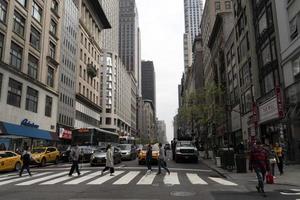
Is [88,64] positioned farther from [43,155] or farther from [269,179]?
[269,179]

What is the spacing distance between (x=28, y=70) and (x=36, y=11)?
8.83 meters

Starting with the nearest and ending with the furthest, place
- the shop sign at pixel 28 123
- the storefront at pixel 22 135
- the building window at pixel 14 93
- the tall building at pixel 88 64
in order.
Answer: the storefront at pixel 22 135, the building window at pixel 14 93, the shop sign at pixel 28 123, the tall building at pixel 88 64

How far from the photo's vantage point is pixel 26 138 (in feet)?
138

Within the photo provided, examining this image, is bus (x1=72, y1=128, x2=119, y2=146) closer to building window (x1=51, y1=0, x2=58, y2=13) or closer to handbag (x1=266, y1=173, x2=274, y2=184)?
building window (x1=51, y1=0, x2=58, y2=13)

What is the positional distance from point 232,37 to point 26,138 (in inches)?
1219

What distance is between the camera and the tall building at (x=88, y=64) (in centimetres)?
6888

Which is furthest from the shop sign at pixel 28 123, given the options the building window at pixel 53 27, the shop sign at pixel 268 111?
the shop sign at pixel 268 111

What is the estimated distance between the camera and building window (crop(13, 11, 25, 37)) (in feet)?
133

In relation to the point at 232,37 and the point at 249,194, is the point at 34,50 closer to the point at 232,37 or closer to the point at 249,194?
the point at 232,37

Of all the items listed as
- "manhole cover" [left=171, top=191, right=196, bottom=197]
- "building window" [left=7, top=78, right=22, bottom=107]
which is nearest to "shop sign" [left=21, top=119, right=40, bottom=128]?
"building window" [left=7, top=78, right=22, bottom=107]

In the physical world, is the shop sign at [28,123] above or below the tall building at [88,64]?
below

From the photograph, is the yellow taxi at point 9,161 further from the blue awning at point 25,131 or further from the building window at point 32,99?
the building window at point 32,99

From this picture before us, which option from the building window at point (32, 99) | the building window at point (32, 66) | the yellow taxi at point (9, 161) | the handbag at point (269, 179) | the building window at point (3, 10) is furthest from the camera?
the building window at point (32, 66)

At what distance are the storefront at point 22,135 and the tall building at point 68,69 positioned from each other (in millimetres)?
7329
